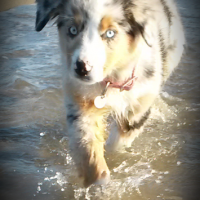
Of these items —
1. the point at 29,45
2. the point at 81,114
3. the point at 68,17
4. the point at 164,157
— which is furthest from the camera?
the point at 29,45

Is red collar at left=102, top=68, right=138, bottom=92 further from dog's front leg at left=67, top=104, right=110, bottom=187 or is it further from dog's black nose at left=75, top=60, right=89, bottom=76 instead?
dog's black nose at left=75, top=60, right=89, bottom=76

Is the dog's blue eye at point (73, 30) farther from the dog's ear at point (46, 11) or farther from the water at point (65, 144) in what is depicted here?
the water at point (65, 144)

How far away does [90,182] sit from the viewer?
241cm

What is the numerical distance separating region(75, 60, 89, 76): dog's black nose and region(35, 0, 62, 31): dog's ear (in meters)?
0.59

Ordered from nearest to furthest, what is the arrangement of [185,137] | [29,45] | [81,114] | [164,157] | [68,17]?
[68,17] → [81,114] → [164,157] → [185,137] → [29,45]

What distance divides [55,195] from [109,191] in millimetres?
364

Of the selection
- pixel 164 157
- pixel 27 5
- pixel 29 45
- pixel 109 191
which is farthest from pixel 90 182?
pixel 27 5

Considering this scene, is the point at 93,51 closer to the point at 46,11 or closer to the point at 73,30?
the point at 73,30

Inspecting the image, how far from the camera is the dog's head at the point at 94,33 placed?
84.2 inches

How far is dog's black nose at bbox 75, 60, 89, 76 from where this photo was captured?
2.08 metres

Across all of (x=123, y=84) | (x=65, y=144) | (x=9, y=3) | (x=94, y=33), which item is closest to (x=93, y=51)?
(x=94, y=33)

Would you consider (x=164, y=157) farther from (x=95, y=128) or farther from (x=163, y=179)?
(x=95, y=128)

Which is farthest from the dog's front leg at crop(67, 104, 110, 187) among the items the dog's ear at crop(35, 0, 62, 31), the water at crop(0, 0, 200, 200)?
the dog's ear at crop(35, 0, 62, 31)

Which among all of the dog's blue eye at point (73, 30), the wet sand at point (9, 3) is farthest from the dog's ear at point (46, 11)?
the wet sand at point (9, 3)
